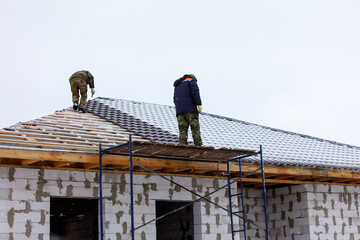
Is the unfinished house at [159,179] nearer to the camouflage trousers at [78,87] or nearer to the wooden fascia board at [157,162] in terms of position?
the wooden fascia board at [157,162]

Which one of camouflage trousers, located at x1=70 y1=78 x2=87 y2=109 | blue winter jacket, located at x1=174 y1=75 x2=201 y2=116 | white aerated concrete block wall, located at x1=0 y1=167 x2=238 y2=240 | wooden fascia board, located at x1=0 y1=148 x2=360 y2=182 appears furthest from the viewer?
camouflage trousers, located at x1=70 y1=78 x2=87 y2=109

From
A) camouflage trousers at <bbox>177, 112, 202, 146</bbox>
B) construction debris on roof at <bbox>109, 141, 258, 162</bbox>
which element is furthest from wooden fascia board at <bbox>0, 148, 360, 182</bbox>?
camouflage trousers at <bbox>177, 112, 202, 146</bbox>

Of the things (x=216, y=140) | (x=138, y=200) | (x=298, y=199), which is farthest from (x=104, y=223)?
(x=298, y=199)

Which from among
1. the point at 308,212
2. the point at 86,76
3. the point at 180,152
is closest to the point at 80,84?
the point at 86,76

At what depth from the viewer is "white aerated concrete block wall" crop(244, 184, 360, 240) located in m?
13.5

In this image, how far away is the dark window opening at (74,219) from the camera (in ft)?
47.4

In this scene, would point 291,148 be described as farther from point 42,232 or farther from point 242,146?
point 42,232

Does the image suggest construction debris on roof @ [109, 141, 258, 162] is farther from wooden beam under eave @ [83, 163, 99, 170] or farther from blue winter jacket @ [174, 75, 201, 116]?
blue winter jacket @ [174, 75, 201, 116]

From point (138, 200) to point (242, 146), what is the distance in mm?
3892

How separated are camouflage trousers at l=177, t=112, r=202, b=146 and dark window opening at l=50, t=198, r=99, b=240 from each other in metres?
4.02

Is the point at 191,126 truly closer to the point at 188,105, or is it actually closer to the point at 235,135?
the point at 188,105

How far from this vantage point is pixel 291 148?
594 inches

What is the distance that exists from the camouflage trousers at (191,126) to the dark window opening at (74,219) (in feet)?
13.2

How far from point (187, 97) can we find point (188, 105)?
0.16 meters
